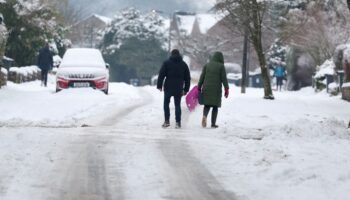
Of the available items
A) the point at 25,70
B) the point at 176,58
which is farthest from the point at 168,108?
the point at 25,70

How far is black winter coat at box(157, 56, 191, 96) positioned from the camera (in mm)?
12273

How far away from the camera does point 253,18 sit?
72.1 feet

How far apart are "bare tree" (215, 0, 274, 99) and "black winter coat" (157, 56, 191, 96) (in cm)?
999

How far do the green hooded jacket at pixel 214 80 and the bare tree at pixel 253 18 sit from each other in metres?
9.68

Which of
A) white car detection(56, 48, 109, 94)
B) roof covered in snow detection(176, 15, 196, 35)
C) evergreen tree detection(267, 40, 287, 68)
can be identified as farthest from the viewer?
roof covered in snow detection(176, 15, 196, 35)

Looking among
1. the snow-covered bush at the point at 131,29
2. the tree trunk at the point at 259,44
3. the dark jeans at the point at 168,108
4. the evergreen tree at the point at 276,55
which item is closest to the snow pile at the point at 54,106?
the dark jeans at the point at 168,108

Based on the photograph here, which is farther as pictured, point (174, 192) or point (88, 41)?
point (88, 41)

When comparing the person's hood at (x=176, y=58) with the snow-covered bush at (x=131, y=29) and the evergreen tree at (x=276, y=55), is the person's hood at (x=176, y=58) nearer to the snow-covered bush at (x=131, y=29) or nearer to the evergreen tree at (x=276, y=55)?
the evergreen tree at (x=276, y=55)

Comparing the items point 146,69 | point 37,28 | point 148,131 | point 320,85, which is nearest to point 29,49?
point 37,28

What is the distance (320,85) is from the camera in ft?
95.1

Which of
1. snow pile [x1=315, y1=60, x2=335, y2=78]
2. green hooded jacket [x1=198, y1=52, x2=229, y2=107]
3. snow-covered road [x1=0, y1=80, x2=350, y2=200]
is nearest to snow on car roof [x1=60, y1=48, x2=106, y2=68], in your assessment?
snow-covered road [x1=0, y1=80, x2=350, y2=200]

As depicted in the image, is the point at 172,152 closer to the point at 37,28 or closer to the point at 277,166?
the point at 277,166

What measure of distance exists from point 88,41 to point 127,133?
7415cm

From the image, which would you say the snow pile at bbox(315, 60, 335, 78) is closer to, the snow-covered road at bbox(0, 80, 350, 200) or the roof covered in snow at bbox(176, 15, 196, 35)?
the snow-covered road at bbox(0, 80, 350, 200)
